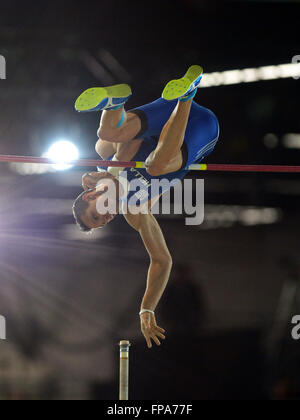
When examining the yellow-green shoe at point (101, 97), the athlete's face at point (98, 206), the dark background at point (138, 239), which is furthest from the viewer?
the dark background at point (138, 239)

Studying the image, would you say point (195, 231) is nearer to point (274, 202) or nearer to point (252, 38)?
point (274, 202)

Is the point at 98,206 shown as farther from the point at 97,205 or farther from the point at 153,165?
the point at 153,165

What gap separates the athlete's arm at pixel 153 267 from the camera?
352 cm

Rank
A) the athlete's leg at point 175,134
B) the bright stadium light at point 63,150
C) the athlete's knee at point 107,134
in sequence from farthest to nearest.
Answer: the bright stadium light at point 63,150, the athlete's knee at point 107,134, the athlete's leg at point 175,134

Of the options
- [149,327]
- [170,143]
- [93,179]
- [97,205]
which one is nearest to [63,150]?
[93,179]

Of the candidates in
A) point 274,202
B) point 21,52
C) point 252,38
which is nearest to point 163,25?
point 252,38

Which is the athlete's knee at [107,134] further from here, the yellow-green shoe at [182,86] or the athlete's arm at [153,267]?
the athlete's arm at [153,267]

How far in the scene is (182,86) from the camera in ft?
10.2

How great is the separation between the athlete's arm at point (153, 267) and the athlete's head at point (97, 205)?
0.77 feet

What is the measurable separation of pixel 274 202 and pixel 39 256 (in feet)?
9.18

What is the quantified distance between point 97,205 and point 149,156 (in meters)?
0.47

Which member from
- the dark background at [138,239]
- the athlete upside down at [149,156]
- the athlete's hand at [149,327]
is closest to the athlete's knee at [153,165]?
the athlete upside down at [149,156]

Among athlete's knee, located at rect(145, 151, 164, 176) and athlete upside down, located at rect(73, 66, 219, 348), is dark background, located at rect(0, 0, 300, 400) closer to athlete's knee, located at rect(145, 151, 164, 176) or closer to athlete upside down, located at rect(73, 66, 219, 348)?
athlete upside down, located at rect(73, 66, 219, 348)
